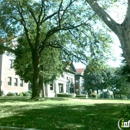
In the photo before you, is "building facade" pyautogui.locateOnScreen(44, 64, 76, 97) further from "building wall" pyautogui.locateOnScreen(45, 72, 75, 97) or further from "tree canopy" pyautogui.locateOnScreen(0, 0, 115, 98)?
"tree canopy" pyautogui.locateOnScreen(0, 0, 115, 98)

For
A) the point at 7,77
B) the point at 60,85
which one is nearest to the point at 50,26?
the point at 7,77

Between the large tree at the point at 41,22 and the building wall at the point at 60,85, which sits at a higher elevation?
the large tree at the point at 41,22

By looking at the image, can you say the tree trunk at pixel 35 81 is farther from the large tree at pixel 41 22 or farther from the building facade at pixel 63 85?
the building facade at pixel 63 85

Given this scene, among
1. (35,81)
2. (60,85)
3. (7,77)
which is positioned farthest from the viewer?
(60,85)

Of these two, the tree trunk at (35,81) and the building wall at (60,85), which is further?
the building wall at (60,85)

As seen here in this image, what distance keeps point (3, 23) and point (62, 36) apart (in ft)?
22.3

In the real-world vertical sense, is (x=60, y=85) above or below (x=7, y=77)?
below

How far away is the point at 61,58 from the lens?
31.1m

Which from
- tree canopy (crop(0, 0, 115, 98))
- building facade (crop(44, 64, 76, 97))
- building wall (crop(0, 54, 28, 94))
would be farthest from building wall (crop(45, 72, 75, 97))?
tree canopy (crop(0, 0, 115, 98))

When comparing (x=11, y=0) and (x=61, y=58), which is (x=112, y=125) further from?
(x=61, y=58)

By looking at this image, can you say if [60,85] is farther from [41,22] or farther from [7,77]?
[41,22]

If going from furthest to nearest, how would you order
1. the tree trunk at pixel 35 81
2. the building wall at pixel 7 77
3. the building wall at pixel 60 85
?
the building wall at pixel 60 85
the building wall at pixel 7 77
the tree trunk at pixel 35 81

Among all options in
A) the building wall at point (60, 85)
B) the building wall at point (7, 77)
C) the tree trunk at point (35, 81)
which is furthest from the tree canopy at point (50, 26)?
the building wall at point (60, 85)

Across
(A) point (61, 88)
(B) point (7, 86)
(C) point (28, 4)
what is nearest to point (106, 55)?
(C) point (28, 4)
